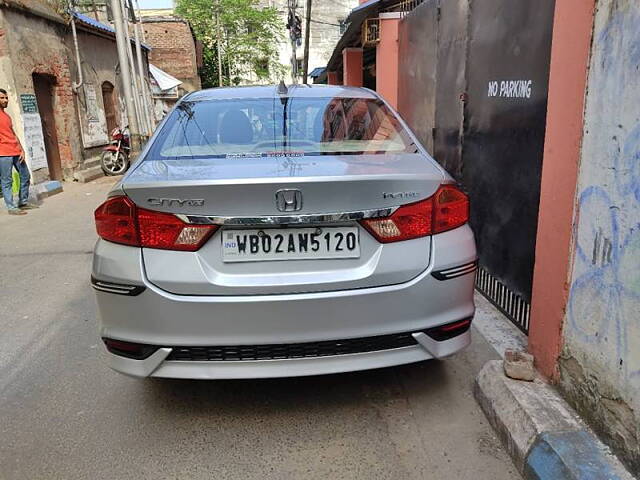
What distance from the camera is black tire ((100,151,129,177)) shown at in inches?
518

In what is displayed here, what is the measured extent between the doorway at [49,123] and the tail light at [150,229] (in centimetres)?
1036

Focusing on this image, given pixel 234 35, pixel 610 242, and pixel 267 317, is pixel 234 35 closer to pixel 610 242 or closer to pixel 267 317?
pixel 267 317

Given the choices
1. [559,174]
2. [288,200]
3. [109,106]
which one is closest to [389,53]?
[559,174]

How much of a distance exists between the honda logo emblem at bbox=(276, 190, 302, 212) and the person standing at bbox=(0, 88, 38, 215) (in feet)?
24.8

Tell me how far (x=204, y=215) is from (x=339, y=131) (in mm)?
1186

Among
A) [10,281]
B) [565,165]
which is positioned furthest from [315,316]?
[10,281]

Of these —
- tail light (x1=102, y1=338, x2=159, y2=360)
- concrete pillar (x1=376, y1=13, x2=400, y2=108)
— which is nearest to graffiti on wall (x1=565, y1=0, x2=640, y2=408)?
tail light (x1=102, y1=338, x2=159, y2=360)

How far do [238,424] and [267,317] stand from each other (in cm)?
72

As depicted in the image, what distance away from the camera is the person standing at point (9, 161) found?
8203 millimetres

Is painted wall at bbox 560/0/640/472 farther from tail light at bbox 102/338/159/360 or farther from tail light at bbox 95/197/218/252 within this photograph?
tail light at bbox 102/338/159/360

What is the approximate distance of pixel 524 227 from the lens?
3387 mm

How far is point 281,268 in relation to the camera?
7.57 ft

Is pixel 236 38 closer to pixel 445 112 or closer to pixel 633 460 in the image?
pixel 445 112

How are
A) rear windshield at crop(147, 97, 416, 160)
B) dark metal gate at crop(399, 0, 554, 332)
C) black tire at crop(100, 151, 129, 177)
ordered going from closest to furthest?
1. rear windshield at crop(147, 97, 416, 160)
2. dark metal gate at crop(399, 0, 554, 332)
3. black tire at crop(100, 151, 129, 177)
